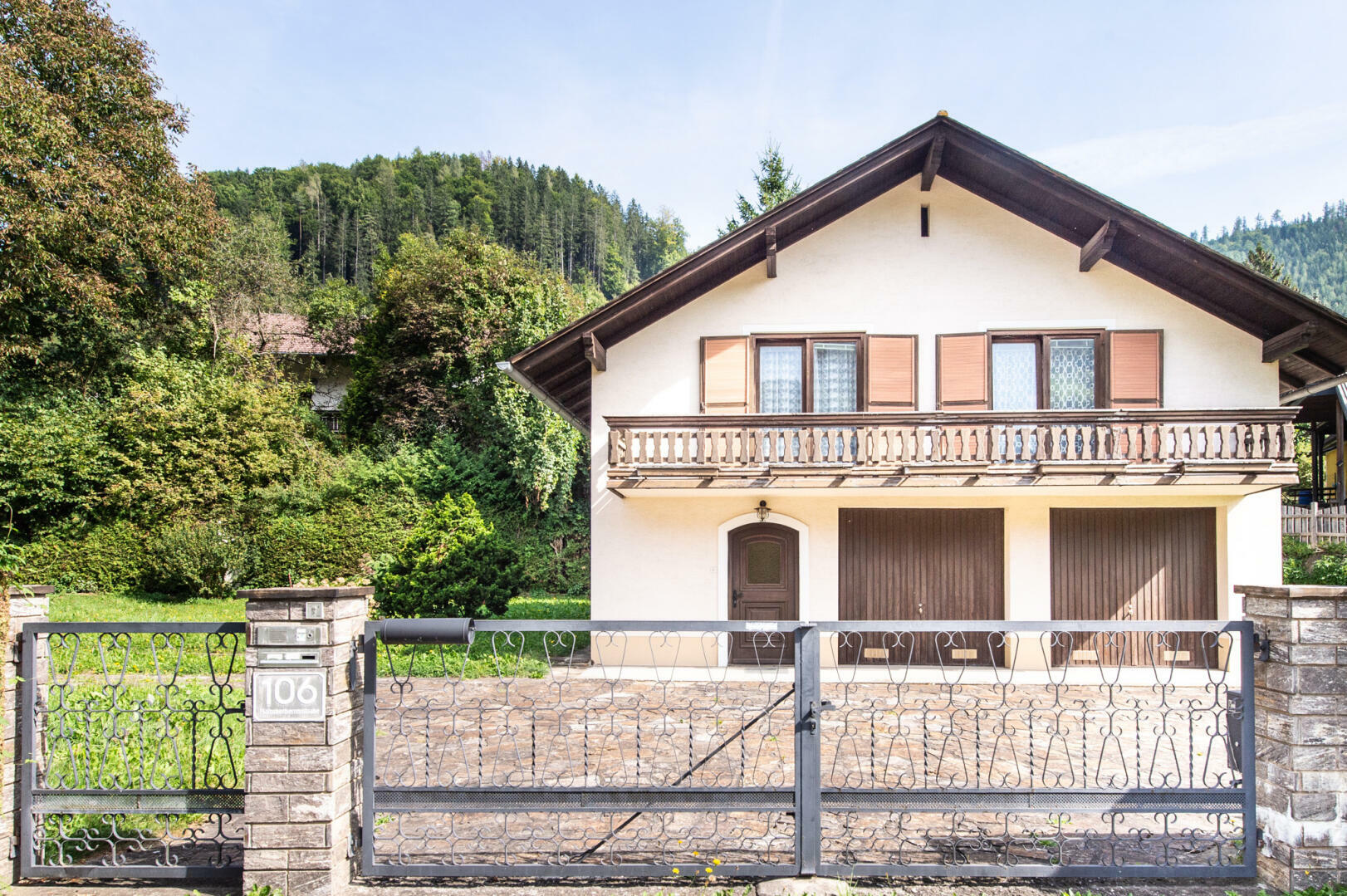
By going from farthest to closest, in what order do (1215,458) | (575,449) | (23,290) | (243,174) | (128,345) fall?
(243,174), (575,449), (128,345), (23,290), (1215,458)

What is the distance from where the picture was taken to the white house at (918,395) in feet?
33.5

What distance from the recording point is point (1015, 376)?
11.0m

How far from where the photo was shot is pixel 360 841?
4047mm

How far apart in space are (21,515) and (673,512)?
1674 cm

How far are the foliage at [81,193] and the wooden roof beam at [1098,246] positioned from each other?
21.2 meters

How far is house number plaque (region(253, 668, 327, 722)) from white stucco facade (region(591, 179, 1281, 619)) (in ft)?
22.8

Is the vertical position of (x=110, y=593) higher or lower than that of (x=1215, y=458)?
lower

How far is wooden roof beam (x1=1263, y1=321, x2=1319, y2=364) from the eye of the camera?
973cm

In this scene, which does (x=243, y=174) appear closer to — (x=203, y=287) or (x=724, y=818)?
(x=203, y=287)

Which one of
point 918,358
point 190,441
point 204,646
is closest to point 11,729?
point 204,646

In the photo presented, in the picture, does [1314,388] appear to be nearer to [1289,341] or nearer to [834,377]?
[1289,341]

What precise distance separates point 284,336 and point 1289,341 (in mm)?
28662

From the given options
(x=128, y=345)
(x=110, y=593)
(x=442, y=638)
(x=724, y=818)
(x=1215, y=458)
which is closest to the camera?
(x=442, y=638)

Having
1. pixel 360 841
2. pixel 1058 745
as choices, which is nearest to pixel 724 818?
pixel 360 841
